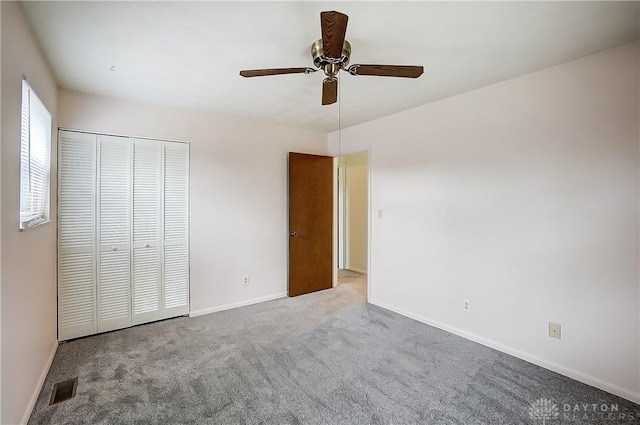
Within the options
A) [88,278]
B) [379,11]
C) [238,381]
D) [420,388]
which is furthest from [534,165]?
[88,278]

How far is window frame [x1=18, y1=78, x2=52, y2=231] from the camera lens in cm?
182

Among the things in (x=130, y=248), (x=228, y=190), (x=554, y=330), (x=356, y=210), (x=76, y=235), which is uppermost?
(x=228, y=190)

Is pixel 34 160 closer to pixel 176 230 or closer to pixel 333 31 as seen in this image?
pixel 176 230

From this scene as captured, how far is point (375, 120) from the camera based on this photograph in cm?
387

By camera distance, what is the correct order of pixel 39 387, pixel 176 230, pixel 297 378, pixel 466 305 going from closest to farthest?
pixel 39 387
pixel 297 378
pixel 466 305
pixel 176 230

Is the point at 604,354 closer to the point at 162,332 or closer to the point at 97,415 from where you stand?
the point at 97,415

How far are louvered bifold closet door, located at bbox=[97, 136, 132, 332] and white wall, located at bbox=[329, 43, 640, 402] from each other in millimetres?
3004

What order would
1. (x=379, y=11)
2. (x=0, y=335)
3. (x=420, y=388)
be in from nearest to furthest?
(x=0, y=335) < (x=379, y=11) < (x=420, y=388)

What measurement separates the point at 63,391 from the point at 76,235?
4.53 feet

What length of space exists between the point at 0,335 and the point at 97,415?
2.62ft

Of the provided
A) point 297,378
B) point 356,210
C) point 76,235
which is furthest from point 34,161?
point 356,210

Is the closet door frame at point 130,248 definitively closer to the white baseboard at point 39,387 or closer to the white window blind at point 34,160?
the white baseboard at point 39,387

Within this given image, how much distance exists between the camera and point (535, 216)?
8.05 ft

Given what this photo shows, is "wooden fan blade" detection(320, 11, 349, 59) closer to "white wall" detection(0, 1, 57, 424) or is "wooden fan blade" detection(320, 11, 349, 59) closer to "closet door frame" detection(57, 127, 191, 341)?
"white wall" detection(0, 1, 57, 424)
